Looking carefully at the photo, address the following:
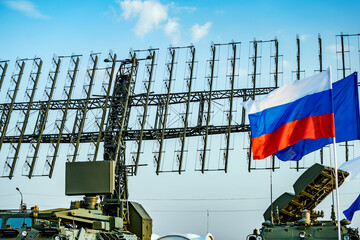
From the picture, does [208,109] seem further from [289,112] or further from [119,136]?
[289,112]

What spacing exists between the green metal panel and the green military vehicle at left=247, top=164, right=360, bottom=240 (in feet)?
22.6

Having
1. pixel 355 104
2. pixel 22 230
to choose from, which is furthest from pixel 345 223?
pixel 22 230

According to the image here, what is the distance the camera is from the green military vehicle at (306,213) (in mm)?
18969

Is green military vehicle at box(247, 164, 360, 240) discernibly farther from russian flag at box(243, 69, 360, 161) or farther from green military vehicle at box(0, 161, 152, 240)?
green military vehicle at box(0, 161, 152, 240)

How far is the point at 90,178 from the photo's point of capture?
23422 mm

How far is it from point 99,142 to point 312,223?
18090mm

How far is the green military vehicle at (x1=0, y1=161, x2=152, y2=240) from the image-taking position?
18.0 m

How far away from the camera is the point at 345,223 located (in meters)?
19.0

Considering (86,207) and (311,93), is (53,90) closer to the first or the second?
(86,207)

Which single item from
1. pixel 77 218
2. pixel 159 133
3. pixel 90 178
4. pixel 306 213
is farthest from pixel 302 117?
pixel 159 133

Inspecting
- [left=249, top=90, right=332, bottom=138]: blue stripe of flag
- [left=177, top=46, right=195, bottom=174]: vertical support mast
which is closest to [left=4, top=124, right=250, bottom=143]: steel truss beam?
[left=177, top=46, right=195, bottom=174]: vertical support mast

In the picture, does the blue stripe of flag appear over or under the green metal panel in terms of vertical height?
over

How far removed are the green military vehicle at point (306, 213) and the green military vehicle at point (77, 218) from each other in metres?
5.88

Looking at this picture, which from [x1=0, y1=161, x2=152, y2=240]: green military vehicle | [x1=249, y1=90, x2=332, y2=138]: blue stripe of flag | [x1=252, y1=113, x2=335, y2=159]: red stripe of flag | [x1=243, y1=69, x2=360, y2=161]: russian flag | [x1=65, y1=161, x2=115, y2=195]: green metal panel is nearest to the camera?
[x1=252, y1=113, x2=335, y2=159]: red stripe of flag
